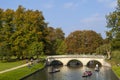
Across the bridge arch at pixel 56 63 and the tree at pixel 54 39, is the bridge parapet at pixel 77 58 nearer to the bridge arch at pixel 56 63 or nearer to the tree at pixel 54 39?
the bridge arch at pixel 56 63

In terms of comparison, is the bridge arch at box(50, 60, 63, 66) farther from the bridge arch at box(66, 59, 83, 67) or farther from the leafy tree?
the leafy tree

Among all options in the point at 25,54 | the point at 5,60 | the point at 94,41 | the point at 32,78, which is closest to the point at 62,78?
the point at 32,78

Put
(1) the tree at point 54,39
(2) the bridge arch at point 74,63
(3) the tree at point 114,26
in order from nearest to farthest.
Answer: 1. (3) the tree at point 114,26
2. (2) the bridge arch at point 74,63
3. (1) the tree at point 54,39

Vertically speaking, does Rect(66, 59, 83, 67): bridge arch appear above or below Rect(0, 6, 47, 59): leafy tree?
below

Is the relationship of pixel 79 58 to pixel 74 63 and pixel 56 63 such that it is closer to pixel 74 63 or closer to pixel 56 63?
pixel 56 63

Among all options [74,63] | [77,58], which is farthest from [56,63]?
[77,58]

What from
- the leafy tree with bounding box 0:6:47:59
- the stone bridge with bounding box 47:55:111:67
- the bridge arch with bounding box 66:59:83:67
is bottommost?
the bridge arch with bounding box 66:59:83:67

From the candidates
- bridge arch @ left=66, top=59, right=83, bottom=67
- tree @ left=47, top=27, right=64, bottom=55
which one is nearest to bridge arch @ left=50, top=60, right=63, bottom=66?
bridge arch @ left=66, top=59, right=83, bottom=67

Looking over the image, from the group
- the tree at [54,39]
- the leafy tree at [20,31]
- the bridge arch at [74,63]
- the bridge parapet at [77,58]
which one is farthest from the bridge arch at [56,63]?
the leafy tree at [20,31]

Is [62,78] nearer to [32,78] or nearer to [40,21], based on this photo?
[32,78]

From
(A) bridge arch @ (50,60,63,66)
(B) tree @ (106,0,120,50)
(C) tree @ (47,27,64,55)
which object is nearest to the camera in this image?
(B) tree @ (106,0,120,50)

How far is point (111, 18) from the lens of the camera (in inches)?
3546

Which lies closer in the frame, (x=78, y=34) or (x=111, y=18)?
(x=111, y=18)

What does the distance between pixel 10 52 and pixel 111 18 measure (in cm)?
3126
